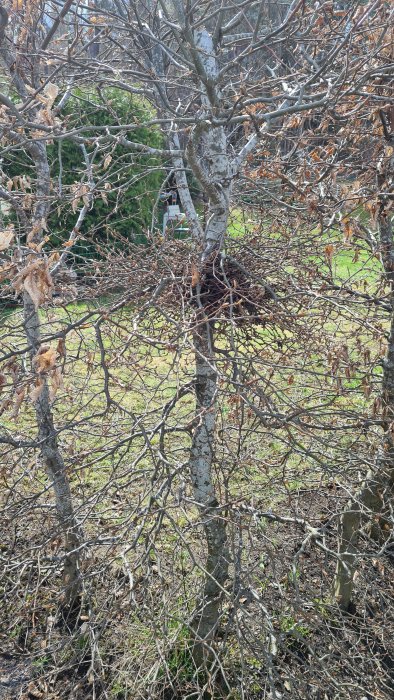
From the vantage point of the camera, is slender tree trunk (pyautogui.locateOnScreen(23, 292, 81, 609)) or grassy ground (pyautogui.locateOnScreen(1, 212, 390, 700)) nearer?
grassy ground (pyautogui.locateOnScreen(1, 212, 390, 700))

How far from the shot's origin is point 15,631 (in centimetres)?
328

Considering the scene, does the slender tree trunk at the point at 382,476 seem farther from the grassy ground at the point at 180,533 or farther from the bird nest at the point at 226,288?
the bird nest at the point at 226,288

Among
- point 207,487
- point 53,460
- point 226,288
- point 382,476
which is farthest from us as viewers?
point 53,460

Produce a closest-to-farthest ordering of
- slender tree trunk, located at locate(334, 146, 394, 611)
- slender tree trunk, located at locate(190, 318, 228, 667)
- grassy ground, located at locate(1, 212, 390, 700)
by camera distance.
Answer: grassy ground, located at locate(1, 212, 390, 700), slender tree trunk, located at locate(190, 318, 228, 667), slender tree trunk, located at locate(334, 146, 394, 611)

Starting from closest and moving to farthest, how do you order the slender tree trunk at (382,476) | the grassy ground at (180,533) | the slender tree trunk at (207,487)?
the grassy ground at (180,533), the slender tree trunk at (207,487), the slender tree trunk at (382,476)

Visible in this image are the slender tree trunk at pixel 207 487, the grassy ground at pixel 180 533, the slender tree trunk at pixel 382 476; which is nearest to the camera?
the grassy ground at pixel 180 533

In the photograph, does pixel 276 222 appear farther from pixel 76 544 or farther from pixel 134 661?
pixel 134 661

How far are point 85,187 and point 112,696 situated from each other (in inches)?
87.6

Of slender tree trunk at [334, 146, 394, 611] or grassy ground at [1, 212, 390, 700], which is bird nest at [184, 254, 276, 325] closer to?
grassy ground at [1, 212, 390, 700]

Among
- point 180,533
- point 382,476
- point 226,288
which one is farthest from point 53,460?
point 382,476

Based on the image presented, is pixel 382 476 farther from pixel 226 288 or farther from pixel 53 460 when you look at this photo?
pixel 53 460

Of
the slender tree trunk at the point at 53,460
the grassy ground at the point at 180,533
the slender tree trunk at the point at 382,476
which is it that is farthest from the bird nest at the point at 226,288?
the slender tree trunk at the point at 53,460

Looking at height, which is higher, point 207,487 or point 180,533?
point 180,533

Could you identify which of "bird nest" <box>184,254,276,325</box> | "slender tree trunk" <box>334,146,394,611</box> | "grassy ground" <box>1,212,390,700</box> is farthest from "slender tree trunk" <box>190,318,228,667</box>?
"slender tree trunk" <box>334,146,394,611</box>
